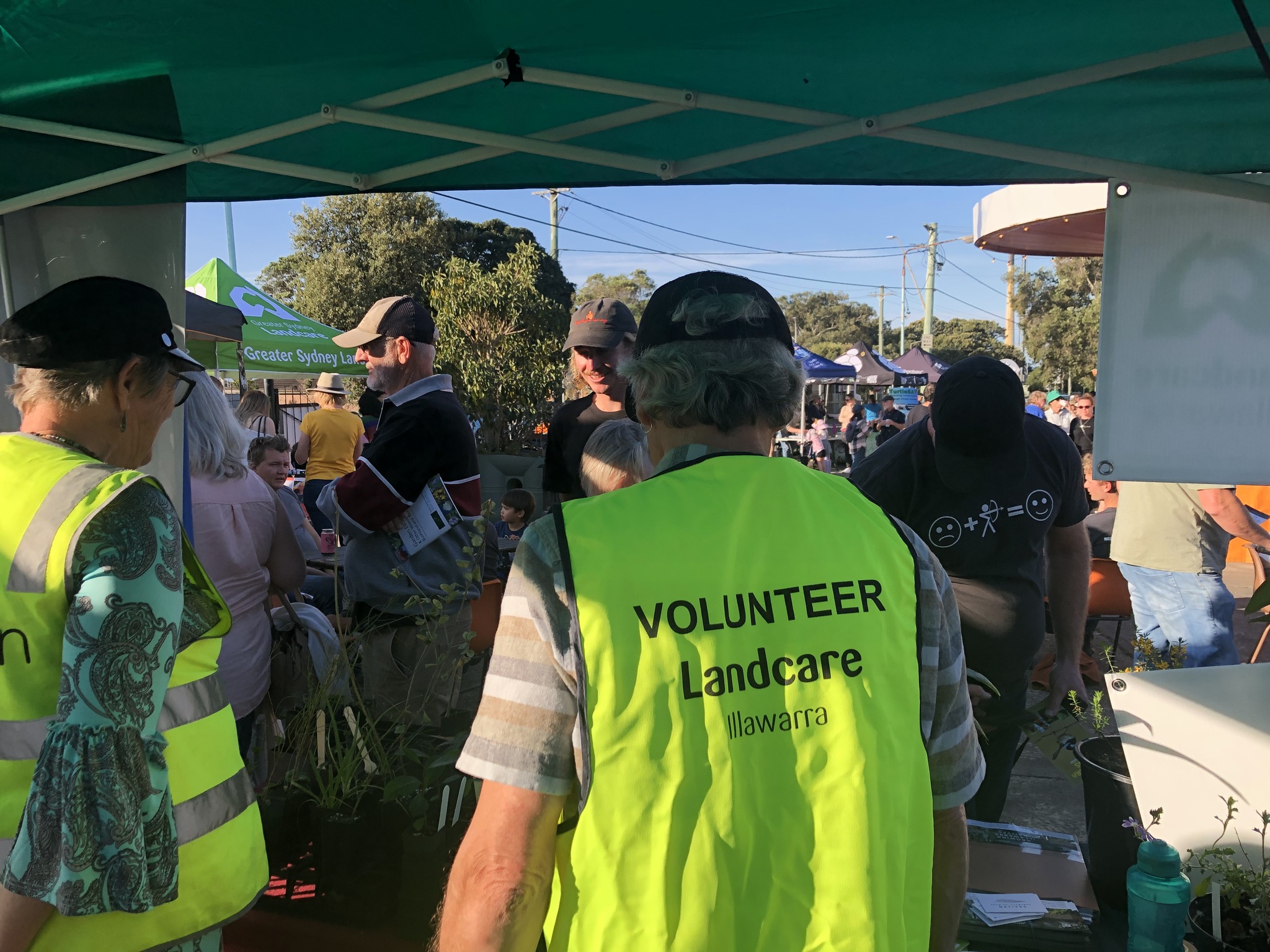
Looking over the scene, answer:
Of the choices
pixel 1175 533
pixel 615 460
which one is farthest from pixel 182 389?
pixel 1175 533

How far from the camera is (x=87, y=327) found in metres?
1.41

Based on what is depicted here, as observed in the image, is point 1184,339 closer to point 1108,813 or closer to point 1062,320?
point 1108,813

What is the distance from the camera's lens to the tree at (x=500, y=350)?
11.1 meters

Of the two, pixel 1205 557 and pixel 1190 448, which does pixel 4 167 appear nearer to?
pixel 1190 448

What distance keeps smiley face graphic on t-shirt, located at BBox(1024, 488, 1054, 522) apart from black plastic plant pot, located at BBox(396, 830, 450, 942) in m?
2.02

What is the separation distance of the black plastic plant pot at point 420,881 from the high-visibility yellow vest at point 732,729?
3.60 feet

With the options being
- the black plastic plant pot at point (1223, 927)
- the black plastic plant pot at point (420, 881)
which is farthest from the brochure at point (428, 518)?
the black plastic plant pot at point (1223, 927)

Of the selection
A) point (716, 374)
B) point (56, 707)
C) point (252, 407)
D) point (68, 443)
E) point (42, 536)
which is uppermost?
point (716, 374)

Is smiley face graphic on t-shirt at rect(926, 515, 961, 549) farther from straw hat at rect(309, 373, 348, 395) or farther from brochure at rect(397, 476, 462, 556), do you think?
straw hat at rect(309, 373, 348, 395)

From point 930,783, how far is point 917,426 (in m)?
1.99

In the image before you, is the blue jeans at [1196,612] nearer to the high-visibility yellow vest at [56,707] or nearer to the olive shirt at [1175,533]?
the olive shirt at [1175,533]

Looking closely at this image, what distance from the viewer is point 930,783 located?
116 cm

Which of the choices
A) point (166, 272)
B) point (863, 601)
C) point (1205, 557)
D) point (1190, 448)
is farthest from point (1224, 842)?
point (166, 272)

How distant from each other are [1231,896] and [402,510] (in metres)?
2.41
